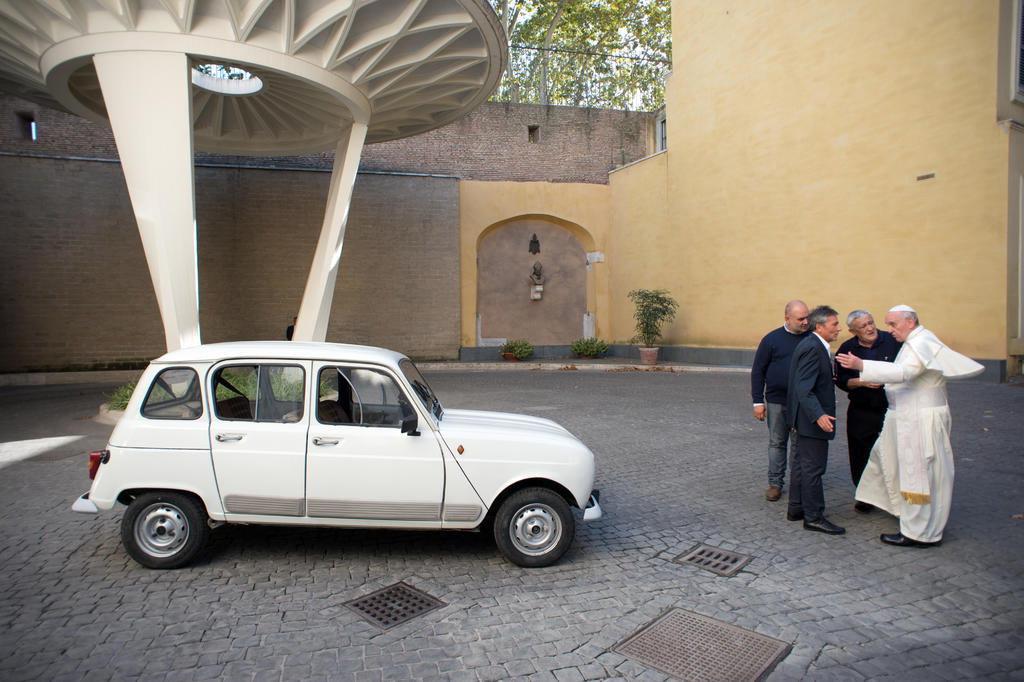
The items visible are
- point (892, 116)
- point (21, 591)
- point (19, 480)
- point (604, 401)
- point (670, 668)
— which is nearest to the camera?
point (670, 668)

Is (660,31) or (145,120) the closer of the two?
(145,120)

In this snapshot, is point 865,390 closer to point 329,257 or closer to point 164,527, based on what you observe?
point 164,527

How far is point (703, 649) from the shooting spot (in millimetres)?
3414

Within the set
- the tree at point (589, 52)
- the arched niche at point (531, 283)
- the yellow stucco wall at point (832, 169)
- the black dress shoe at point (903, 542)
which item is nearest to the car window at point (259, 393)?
the black dress shoe at point (903, 542)

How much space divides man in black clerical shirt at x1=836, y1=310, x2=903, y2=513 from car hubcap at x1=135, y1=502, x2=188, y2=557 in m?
5.52

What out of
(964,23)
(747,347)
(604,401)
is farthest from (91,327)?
(964,23)

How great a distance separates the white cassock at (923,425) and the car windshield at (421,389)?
3.31m

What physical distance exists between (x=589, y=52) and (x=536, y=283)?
37.4 ft

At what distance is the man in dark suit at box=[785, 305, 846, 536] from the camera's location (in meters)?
5.14

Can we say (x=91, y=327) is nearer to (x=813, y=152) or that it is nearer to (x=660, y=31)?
(x=813, y=152)

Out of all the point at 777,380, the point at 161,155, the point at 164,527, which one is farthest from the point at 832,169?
the point at 164,527

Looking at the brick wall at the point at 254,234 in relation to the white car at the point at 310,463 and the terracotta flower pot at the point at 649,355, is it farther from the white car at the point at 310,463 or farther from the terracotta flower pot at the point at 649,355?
the white car at the point at 310,463

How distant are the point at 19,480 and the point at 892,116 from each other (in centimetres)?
1767

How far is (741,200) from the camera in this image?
60.7 feet
